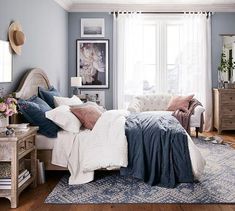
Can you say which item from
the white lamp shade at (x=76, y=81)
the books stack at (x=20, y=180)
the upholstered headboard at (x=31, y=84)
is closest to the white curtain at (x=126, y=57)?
the white lamp shade at (x=76, y=81)

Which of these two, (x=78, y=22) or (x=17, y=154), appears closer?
(x=17, y=154)

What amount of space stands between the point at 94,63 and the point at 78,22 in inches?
39.5

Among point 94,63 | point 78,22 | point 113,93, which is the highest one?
point 78,22

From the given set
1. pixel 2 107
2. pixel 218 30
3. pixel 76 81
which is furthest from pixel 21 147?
pixel 218 30

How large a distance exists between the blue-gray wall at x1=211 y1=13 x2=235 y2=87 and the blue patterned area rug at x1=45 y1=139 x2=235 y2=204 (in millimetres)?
3886

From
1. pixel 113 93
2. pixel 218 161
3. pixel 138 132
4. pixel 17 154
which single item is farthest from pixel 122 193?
pixel 113 93

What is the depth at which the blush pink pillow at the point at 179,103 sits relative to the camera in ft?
21.2

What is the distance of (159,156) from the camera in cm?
368

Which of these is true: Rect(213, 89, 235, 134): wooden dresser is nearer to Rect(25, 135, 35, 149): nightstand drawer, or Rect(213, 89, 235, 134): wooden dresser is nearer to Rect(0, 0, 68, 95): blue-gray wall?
Rect(0, 0, 68, 95): blue-gray wall

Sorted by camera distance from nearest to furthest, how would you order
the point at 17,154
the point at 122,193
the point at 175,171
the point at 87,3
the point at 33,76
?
the point at 17,154
the point at 122,193
the point at 175,171
the point at 33,76
the point at 87,3

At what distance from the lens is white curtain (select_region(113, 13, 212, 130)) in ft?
24.2

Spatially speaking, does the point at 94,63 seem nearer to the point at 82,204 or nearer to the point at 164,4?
the point at 164,4

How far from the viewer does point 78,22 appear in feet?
24.5

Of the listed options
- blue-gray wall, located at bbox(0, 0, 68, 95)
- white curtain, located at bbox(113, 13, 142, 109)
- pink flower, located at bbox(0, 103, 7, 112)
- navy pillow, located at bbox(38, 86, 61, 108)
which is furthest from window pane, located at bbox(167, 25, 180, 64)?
pink flower, located at bbox(0, 103, 7, 112)
